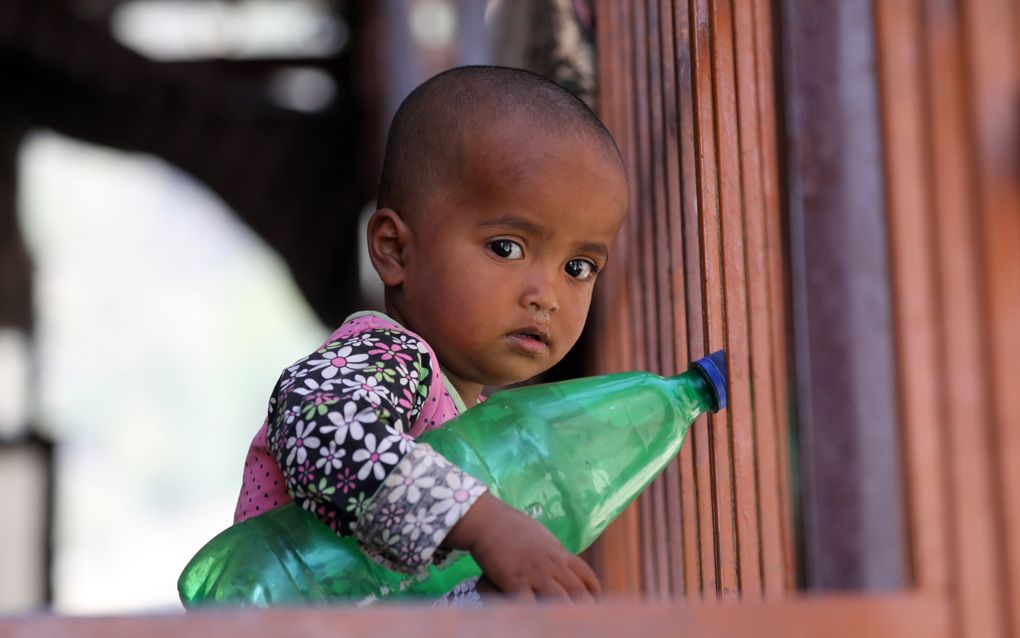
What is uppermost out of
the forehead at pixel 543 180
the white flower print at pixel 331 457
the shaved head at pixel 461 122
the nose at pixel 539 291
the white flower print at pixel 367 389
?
the shaved head at pixel 461 122

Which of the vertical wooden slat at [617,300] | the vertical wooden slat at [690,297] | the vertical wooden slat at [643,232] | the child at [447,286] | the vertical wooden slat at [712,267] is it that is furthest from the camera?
the vertical wooden slat at [617,300]

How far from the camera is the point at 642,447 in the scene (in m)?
1.26

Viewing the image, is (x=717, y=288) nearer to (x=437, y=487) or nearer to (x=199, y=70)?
(x=437, y=487)

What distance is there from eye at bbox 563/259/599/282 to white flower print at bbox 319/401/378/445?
374 mm

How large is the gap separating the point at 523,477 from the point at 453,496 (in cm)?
21

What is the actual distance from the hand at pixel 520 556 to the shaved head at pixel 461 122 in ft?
1.62

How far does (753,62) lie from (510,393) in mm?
366

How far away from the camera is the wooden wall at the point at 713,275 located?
1.14 metres

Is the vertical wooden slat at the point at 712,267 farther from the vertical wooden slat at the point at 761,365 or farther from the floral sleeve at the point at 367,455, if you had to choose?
the floral sleeve at the point at 367,455

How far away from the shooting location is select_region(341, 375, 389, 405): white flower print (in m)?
1.14

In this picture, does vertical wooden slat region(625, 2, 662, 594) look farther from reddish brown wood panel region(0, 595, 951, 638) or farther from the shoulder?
reddish brown wood panel region(0, 595, 951, 638)

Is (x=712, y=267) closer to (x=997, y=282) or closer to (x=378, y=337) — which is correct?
(x=378, y=337)

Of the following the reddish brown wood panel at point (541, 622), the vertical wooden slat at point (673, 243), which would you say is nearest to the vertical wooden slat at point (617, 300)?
the vertical wooden slat at point (673, 243)

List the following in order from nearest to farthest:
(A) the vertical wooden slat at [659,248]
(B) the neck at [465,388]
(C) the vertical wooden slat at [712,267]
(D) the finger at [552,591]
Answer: (D) the finger at [552,591] < (C) the vertical wooden slat at [712,267] < (B) the neck at [465,388] < (A) the vertical wooden slat at [659,248]
